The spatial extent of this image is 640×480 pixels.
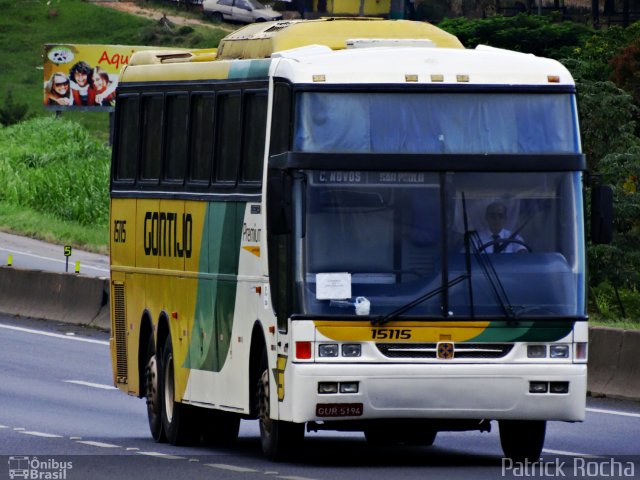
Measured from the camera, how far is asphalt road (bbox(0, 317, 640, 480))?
523 inches

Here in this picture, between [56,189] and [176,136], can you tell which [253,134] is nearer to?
[176,136]

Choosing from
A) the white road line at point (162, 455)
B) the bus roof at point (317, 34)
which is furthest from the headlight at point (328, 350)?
the bus roof at point (317, 34)

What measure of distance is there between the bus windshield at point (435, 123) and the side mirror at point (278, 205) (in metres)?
0.40

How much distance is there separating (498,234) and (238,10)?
9363cm

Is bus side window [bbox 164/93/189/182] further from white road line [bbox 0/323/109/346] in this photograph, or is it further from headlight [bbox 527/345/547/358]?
white road line [bbox 0/323/109/346]

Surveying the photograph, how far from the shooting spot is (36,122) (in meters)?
73.2

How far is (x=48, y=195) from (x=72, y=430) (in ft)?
133

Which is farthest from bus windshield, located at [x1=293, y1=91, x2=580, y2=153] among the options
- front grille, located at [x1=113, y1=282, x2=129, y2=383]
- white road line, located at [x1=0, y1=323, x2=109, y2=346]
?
white road line, located at [x1=0, y1=323, x2=109, y2=346]

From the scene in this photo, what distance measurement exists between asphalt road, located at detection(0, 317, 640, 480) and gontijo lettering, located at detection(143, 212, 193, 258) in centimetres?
170

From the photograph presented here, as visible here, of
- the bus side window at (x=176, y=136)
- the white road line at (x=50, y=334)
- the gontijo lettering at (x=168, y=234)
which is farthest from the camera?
the white road line at (x=50, y=334)

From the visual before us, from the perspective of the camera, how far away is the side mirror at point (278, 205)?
1304 cm

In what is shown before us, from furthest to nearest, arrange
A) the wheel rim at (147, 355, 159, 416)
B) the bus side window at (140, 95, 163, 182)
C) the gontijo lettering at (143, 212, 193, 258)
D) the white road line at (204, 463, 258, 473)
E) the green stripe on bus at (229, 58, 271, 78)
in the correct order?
1. the wheel rim at (147, 355, 159, 416)
2. the bus side window at (140, 95, 163, 182)
3. the gontijo lettering at (143, 212, 193, 258)
4. the green stripe on bus at (229, 58, 271, 78)
5. the white road line at (204, 463, 258, 473)

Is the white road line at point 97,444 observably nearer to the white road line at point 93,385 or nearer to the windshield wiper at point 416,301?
the windshield wiper at point 416,301

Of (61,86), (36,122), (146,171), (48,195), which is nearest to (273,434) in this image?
(146,171)
